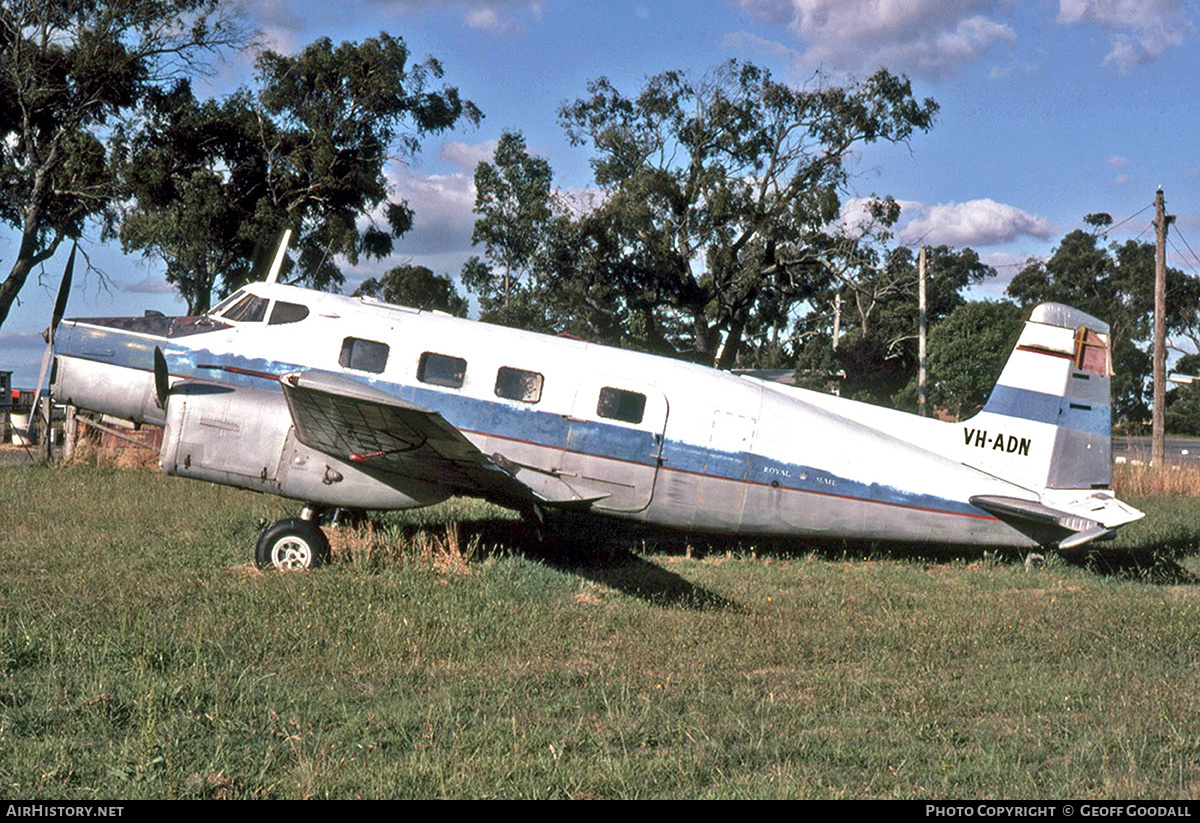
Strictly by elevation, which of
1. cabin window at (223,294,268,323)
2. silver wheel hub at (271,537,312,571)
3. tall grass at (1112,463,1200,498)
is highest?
tall grass at (1112,463,1200,498)

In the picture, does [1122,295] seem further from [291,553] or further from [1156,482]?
[291,553]

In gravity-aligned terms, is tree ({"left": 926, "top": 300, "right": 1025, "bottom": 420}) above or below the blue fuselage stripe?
above

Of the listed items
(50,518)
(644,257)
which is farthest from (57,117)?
(50,518)

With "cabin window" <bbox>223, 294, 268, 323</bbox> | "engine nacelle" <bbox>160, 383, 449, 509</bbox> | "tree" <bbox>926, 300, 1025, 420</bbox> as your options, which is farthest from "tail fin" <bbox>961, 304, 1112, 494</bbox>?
"tree" <bbox>926, 300, 1025, 420</bbox>

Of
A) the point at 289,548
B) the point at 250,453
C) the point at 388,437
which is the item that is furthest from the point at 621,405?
the point at 250,453

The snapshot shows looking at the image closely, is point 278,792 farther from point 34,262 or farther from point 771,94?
point 771,94

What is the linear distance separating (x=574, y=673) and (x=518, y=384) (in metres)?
4.87

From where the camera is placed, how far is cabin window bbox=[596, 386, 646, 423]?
11258mm

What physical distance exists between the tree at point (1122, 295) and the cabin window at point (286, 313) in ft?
202

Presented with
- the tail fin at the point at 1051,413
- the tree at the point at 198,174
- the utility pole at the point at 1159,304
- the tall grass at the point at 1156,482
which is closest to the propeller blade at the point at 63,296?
the tail fin at the point at 1051,413

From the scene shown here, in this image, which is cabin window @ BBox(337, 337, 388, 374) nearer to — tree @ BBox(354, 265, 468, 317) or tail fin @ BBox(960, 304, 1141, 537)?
tail fin @ BBox(960, 304, 1141, 537)

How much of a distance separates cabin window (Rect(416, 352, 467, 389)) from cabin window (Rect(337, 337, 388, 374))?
445mm

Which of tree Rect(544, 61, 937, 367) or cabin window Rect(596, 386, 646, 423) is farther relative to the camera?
tree Rect(544, 61, 937, 367)

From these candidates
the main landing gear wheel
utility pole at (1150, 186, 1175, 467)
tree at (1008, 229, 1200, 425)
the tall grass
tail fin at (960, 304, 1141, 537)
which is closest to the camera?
the main landing gear wheel
